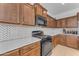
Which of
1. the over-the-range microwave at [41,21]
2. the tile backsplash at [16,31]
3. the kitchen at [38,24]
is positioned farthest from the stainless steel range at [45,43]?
the over-the-range microwave at [41,21]

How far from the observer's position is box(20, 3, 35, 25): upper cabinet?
1.73 metres

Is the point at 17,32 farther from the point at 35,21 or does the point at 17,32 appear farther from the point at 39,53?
the point at 39,53

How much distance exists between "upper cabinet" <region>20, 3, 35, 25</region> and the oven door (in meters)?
0.56

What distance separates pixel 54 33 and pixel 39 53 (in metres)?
0.59

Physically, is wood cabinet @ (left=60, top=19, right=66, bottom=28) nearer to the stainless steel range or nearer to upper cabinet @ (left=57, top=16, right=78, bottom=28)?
upper cabinet @ (left=57, top=16, right=78, bottom=28)

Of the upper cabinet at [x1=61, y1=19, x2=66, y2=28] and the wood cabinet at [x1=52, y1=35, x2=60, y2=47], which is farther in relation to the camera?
the wood cabinet at [x1=52, y1=35, x2=60, y2=47]

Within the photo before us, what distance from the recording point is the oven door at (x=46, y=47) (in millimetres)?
2116

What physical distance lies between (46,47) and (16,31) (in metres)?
0.78

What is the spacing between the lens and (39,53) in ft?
6.64

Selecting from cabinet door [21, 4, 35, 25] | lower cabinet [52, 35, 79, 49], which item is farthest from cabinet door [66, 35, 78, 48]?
cabinet door [21, 4, 35, 25]

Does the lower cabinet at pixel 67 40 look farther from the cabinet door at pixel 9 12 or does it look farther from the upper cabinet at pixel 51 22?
the cabinet door at pixel 9 12

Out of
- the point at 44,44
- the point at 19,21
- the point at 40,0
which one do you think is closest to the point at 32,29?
the point at 44,44

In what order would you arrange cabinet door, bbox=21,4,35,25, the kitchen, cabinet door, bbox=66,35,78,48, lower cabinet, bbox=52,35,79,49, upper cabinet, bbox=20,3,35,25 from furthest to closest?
cabinet door, bbox=66,35,78,48
lower cabinet, bbox=52,35,79,49
cabinet door, bbox=21,4,35,25
upper cabinet, bbox=20,3,35,25
the kitchen

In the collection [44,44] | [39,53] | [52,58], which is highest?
[52,58]
